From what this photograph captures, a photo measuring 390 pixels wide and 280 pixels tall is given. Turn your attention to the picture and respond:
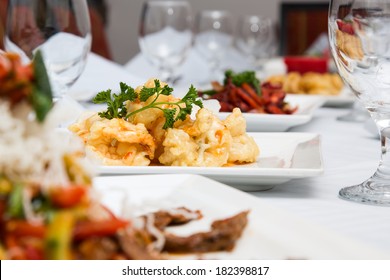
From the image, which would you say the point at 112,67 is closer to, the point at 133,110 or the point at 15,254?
the point at 133,110

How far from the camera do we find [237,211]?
80 centimetres

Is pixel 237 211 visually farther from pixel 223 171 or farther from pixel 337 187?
pixel 337 187

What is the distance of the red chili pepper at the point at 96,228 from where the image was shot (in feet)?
2.04

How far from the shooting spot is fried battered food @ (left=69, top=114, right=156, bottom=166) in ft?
3.64

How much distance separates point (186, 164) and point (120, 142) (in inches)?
4.0

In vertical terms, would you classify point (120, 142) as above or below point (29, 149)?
below

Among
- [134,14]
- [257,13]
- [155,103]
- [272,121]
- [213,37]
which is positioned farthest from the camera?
[257,13]

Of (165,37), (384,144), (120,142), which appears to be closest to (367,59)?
(384,144)

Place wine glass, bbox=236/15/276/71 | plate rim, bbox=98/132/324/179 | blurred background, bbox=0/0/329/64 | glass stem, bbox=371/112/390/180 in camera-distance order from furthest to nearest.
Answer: blurred background, bbox=0/0/329/64 → wine glass, bbox=236/15/276/71 → glass stem, bbox=371/112/390/180 → plate rim, bbox=98/132/324/179

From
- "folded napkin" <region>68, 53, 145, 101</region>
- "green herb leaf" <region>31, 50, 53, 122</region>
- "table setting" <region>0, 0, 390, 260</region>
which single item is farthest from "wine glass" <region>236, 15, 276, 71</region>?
"green herb leaf" <region>31, 50, 53, 122</region>

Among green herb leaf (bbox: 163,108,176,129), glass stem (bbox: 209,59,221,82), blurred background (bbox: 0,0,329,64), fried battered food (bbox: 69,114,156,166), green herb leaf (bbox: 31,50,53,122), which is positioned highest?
green herb leaf (bbox: 31,50,53,122)

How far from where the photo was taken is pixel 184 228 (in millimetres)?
789

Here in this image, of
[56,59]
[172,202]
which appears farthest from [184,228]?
[56,59]

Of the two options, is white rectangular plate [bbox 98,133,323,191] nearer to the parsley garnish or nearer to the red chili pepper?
the parsley garnish
